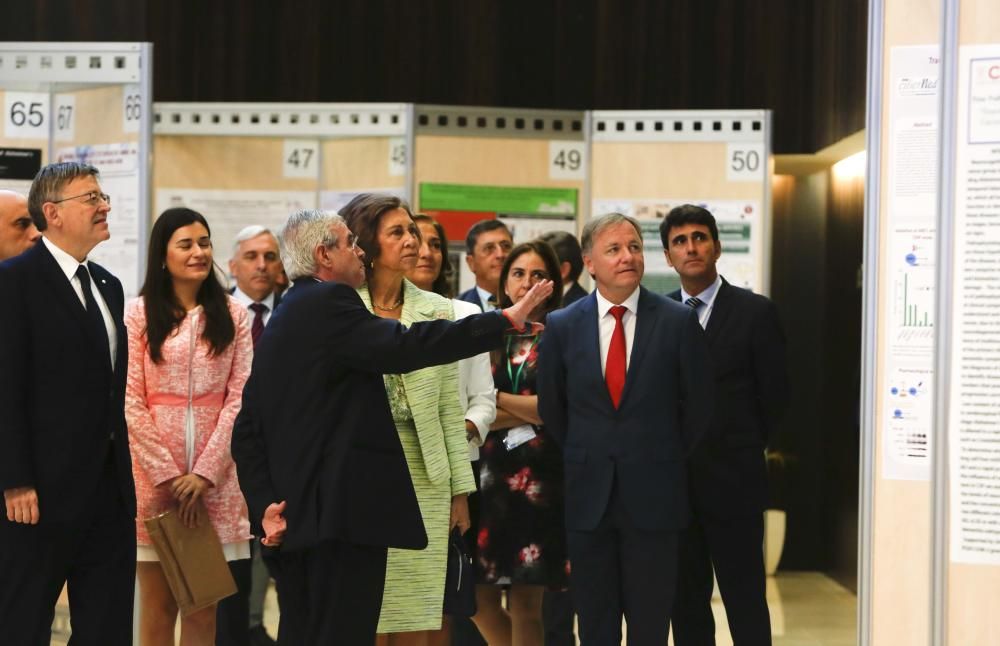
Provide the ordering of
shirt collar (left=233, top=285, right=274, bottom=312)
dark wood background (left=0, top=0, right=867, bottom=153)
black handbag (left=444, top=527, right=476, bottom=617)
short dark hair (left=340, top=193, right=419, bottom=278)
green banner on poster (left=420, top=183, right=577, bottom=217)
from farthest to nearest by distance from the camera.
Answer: dark wood background (left=0, top=0, right=867, bottom=153), green banner on poster (left=420, top=183, right=577, bottom=217), shirt collar (left=233, top=285, right=274, bottom=312), black handbag (left=444, top=527, right=476, bottom=617), short dark hair (left=340, top=193, right=419, bottom=278)

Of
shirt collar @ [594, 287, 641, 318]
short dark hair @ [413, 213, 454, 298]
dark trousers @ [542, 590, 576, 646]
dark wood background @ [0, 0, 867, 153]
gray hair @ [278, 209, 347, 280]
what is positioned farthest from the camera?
dark wood background @ [0, 0, 867, 153]

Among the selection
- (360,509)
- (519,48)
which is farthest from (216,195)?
(360,509)

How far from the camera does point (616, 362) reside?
14.2 ft

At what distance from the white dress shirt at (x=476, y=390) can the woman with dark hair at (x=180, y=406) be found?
77 centimetres

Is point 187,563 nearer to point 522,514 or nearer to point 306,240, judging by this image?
point 522,514

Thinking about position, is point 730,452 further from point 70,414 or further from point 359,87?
point 359,87

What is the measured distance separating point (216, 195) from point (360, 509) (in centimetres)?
476

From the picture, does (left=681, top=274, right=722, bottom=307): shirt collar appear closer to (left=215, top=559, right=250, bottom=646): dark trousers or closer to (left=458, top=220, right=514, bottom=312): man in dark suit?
(left=458, top=220, right=514, bottom=312): man in dark suit

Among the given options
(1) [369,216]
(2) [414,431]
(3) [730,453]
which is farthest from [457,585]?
(1) [369,216]

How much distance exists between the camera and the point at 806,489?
28.9 feet

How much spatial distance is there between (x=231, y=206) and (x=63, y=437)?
432cm

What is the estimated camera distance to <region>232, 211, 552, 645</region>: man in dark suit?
3.44 m

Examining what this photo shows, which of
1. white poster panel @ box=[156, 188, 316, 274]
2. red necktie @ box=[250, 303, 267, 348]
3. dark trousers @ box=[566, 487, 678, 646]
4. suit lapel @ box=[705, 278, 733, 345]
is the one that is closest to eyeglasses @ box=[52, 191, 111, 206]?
dark trousers @ box=[566, 487, 678, 646]

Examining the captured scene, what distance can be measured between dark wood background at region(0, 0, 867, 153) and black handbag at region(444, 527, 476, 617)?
4.90m
